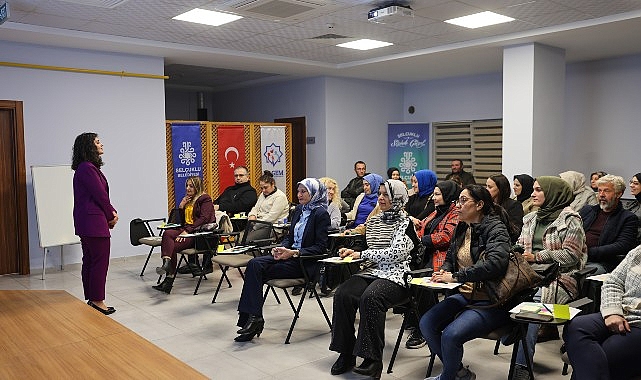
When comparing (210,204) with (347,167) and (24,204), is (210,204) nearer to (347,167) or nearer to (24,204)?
(24,204)

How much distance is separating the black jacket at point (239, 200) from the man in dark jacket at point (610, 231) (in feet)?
15.3

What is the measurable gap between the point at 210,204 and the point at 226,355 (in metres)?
2.55

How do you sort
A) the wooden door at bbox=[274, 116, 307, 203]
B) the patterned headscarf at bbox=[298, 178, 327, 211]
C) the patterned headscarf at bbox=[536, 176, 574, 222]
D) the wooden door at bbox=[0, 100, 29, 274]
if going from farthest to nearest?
1. the wooden door at bbox=[274, 116, 307, 203]
2. the wooden door at bbox=[0, 100, 29, 274]
3. the patterned headscarf at bbox=[298, 178, 327, 211]
4. the patterned headscarf at bbox=[536, 176, 574, 222]

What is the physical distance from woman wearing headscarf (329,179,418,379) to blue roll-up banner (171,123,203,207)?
5.03m

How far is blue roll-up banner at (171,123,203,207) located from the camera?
27.8 feet

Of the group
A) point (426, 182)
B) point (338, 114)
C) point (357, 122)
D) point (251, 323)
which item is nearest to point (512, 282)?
point (251, 323)

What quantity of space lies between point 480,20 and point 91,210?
15.3ft

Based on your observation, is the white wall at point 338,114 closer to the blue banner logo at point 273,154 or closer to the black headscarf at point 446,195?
the blue banner logo at point 273,154

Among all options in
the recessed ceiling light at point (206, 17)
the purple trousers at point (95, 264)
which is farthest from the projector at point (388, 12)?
the purple trousers at point (95, 264)

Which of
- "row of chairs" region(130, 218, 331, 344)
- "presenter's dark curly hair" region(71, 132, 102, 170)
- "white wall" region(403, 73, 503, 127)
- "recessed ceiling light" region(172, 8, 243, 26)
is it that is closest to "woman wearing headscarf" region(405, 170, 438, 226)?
"row of chairs" region(130, 218, 331, 344)

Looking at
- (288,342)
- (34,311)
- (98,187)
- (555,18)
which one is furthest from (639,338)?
(555,18)

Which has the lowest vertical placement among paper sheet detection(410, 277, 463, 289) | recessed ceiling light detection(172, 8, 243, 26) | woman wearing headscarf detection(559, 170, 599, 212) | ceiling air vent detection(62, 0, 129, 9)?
paper sheet detection(410, 277, 463, 289)

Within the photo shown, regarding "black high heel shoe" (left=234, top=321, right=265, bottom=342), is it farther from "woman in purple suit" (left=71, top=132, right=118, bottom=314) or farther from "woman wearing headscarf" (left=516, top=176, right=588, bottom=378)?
"woman wearing headscarf" (left=516, top=176, right=588, bottom=378)

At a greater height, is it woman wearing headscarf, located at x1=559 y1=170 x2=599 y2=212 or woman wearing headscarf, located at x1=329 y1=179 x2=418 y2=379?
woman wearing headscarf, located at x1=559 y1=170 x2=599 y2=212
